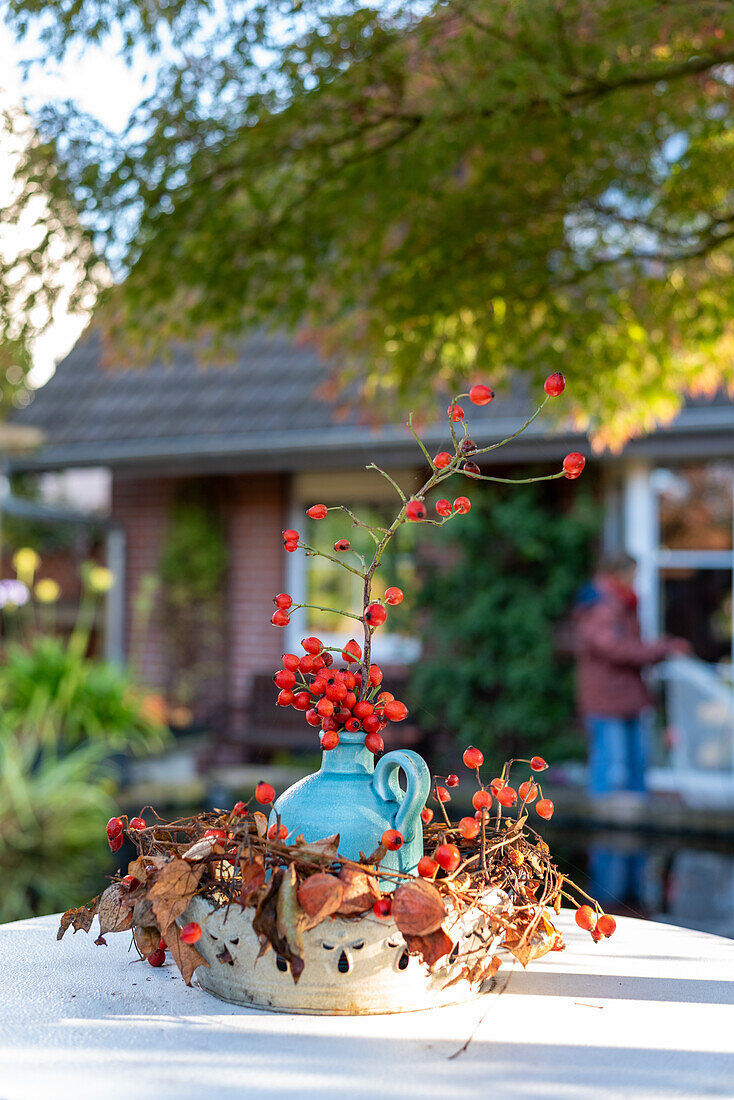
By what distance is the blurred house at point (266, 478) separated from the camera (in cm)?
757

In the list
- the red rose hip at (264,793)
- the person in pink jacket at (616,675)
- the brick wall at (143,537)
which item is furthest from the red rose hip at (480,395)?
the brick wall at (143,537)

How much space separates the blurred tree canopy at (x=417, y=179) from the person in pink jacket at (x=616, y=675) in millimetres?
2596

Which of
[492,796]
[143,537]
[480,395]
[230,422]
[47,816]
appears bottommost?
[47,816]

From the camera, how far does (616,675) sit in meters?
6.61

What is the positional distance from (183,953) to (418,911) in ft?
0.99

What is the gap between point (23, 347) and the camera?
3279 mm

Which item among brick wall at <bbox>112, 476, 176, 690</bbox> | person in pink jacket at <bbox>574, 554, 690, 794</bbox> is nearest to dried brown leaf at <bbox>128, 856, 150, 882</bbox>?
person in pink jacket at <bbox>574, 554, 690, 794</bbox>

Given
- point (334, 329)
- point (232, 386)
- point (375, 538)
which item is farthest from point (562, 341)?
point (232, 386)

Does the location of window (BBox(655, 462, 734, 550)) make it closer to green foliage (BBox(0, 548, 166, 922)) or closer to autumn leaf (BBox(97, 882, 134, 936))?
green foliage (BBox(0, 548, 166, 922))

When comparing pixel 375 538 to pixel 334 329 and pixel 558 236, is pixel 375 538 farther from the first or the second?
pixel 334 329

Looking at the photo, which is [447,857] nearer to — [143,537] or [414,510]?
[414,510]

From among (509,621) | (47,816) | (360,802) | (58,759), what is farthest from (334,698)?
(509,621)

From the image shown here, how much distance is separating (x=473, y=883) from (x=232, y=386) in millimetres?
7758

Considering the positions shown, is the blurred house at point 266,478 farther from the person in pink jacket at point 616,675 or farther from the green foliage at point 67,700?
the green foliage at point 67,700
